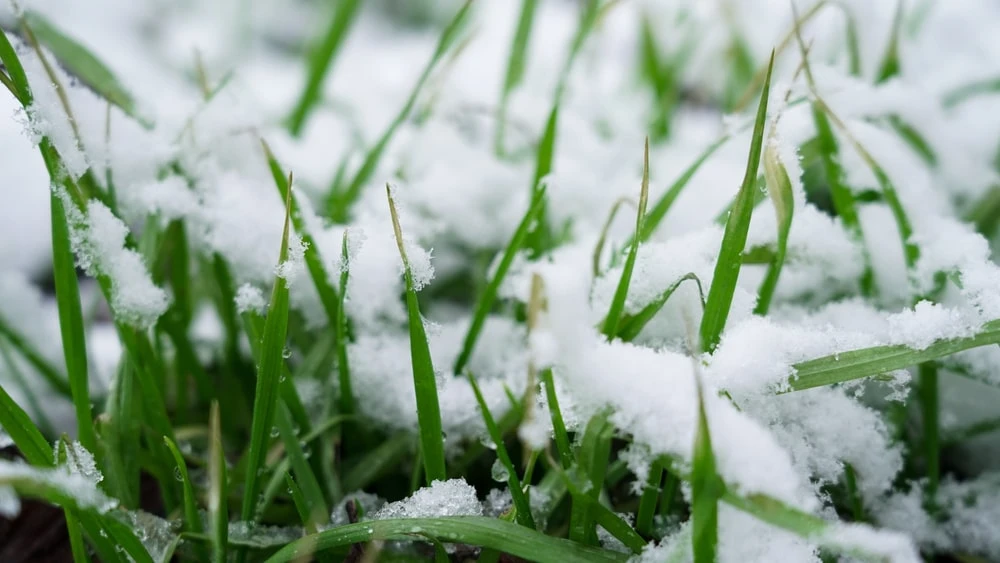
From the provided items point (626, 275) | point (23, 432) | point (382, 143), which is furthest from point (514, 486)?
point (382, 143)

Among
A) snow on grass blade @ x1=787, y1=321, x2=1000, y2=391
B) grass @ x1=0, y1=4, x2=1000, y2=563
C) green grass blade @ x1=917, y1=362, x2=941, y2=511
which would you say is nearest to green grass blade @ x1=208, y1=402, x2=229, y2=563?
grass @ x1=0, y1=4, x2=1000, y2=563

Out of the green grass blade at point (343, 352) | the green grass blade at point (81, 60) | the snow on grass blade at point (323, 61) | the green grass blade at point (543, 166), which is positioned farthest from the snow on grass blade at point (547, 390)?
the snow on grass blade at point (323, 61)

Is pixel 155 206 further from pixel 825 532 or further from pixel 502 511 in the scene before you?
pixel 825 532

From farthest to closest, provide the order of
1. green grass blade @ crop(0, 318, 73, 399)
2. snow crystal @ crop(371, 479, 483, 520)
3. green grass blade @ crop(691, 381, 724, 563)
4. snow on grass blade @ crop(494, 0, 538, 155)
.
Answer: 1. snow on grass blade @ crop(494, 0, 538, 155)
2. green grass blade @ crop(0, 318, 73, 399)
3. snow crystal @ crop(371, 479, 483, 520)
4. green grass blade @ crop(691, 381, 724, 563)

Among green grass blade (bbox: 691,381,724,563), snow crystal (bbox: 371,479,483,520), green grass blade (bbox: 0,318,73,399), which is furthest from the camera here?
green grass blade (bbox: 0,318,73,399)

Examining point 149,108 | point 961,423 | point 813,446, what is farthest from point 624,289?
point 149,108

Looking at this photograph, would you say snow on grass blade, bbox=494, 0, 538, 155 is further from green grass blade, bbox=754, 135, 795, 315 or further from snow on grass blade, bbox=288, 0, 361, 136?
green grass blade, bbox=754, 135, 795, 315

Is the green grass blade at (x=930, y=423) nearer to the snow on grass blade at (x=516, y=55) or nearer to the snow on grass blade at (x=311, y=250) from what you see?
the snow on grass blade at (x=311, y=250)
